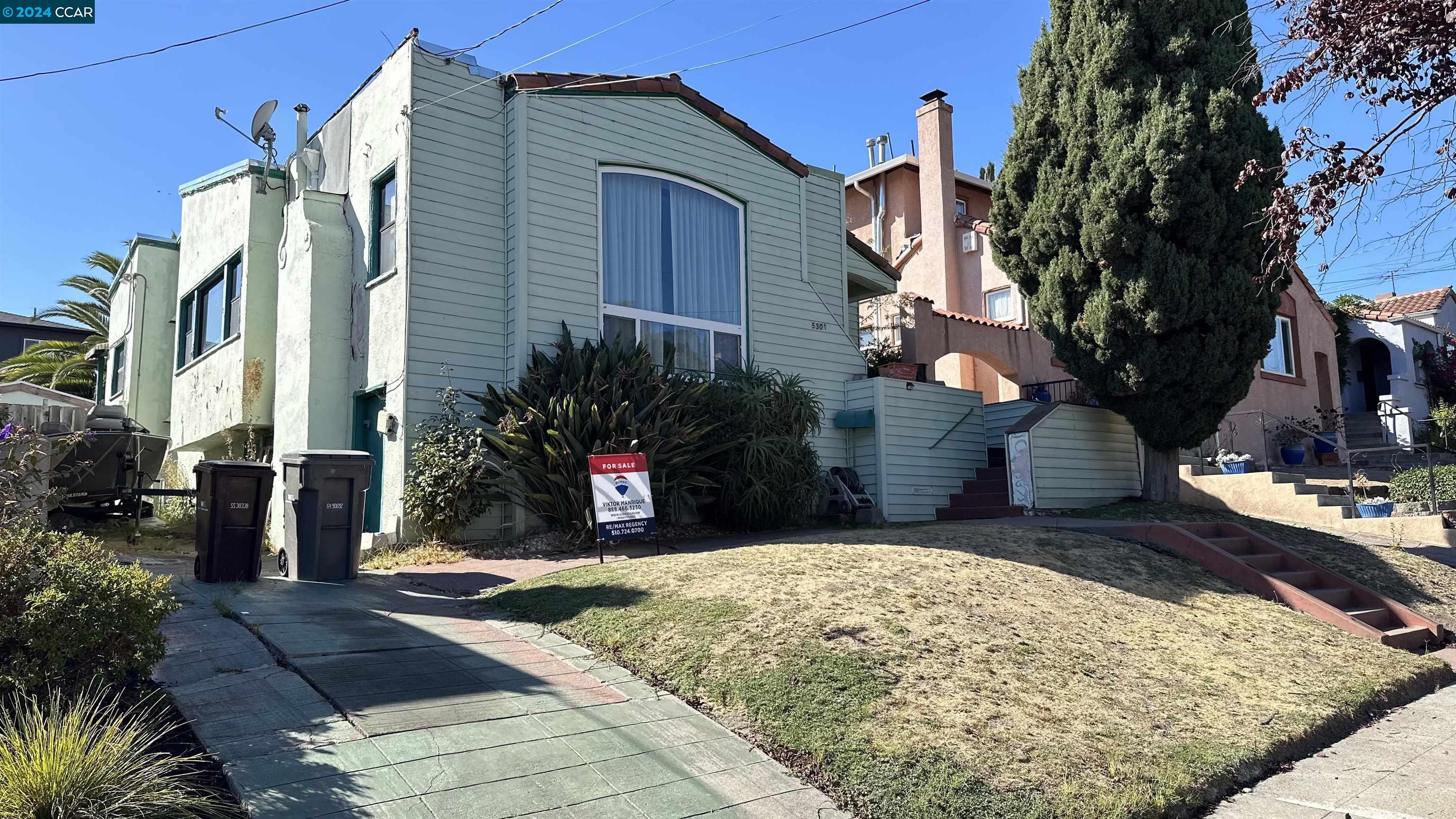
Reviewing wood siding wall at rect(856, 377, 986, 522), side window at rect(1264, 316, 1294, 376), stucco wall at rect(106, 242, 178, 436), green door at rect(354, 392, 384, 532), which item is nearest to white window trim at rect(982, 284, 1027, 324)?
side window at rect(1264, 316, 1294, 376)

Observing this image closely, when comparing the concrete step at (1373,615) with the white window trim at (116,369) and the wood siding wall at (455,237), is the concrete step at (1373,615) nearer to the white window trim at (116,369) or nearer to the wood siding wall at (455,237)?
the wood siding wall at (455,237)

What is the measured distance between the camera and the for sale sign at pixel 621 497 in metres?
9.87

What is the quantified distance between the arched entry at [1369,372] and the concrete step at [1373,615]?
2317 cm

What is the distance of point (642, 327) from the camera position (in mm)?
14250

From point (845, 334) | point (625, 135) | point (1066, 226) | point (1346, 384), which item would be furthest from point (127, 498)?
point (1346, 384)

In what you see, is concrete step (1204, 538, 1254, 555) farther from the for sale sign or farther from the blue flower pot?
the for sale sign

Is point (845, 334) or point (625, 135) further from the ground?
point (625, 135)

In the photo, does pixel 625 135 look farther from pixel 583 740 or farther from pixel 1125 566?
pixel 583 740

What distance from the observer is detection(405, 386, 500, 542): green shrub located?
11555 millimetres

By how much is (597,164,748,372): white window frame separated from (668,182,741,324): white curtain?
6 centimetres

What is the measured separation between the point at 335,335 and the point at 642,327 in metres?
4.34

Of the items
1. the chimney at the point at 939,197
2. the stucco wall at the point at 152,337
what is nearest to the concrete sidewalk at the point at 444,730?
the stucco wall at the point at 152,337

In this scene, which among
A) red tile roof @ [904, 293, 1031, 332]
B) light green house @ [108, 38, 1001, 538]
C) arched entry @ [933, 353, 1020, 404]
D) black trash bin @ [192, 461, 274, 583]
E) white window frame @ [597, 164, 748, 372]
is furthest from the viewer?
arched entry @ [933, 353, 1020, 404]

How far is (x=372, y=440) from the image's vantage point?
13.4 meters
